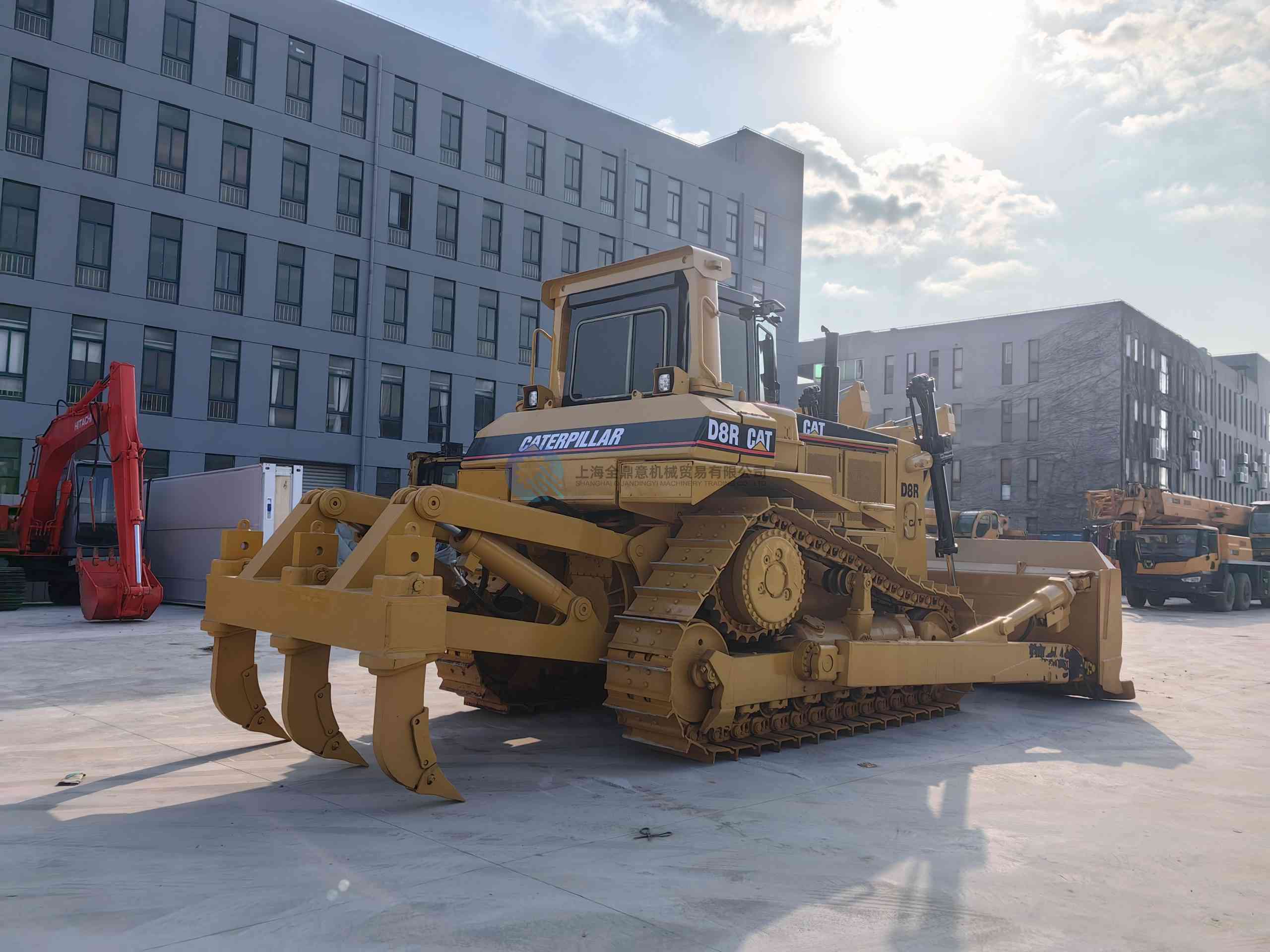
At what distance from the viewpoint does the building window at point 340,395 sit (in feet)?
93.5

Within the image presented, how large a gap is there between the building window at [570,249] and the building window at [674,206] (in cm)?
404

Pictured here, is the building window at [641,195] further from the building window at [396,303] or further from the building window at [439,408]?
the building window at [439,408]

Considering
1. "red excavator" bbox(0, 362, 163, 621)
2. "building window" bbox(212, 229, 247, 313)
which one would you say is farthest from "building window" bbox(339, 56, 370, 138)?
"red excavator" bbox(0, 362, 163, 621)

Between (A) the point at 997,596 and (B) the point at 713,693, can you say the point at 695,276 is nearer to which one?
(B) the point at 713,693

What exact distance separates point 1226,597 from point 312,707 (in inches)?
1032

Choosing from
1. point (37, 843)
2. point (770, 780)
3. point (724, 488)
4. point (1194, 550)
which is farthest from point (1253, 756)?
point (1194, 550)

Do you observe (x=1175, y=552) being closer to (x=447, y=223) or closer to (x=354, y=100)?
(x=447, y=223)

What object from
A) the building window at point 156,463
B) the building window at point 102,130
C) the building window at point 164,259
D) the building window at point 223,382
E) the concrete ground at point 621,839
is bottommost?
the concrete ground at point 621,839

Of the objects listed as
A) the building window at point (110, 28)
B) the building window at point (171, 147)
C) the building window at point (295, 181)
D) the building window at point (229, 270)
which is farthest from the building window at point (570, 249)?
the building window at point (110, 28)

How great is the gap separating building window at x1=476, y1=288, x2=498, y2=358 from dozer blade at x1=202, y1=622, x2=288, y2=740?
2574 centimetres

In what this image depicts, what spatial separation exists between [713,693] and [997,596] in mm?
4462

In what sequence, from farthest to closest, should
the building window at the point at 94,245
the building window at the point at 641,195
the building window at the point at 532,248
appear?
1. the building window at the point at 641,195
2. the building window at the point at 532,248
3. the building window at the point at 94,245

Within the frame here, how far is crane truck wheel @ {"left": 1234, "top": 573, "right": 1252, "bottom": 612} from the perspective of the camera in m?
26.3

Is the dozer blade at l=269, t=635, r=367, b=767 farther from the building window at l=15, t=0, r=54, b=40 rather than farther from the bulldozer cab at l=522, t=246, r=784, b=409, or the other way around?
the building window at l=15, t=0, r=54, b=40
